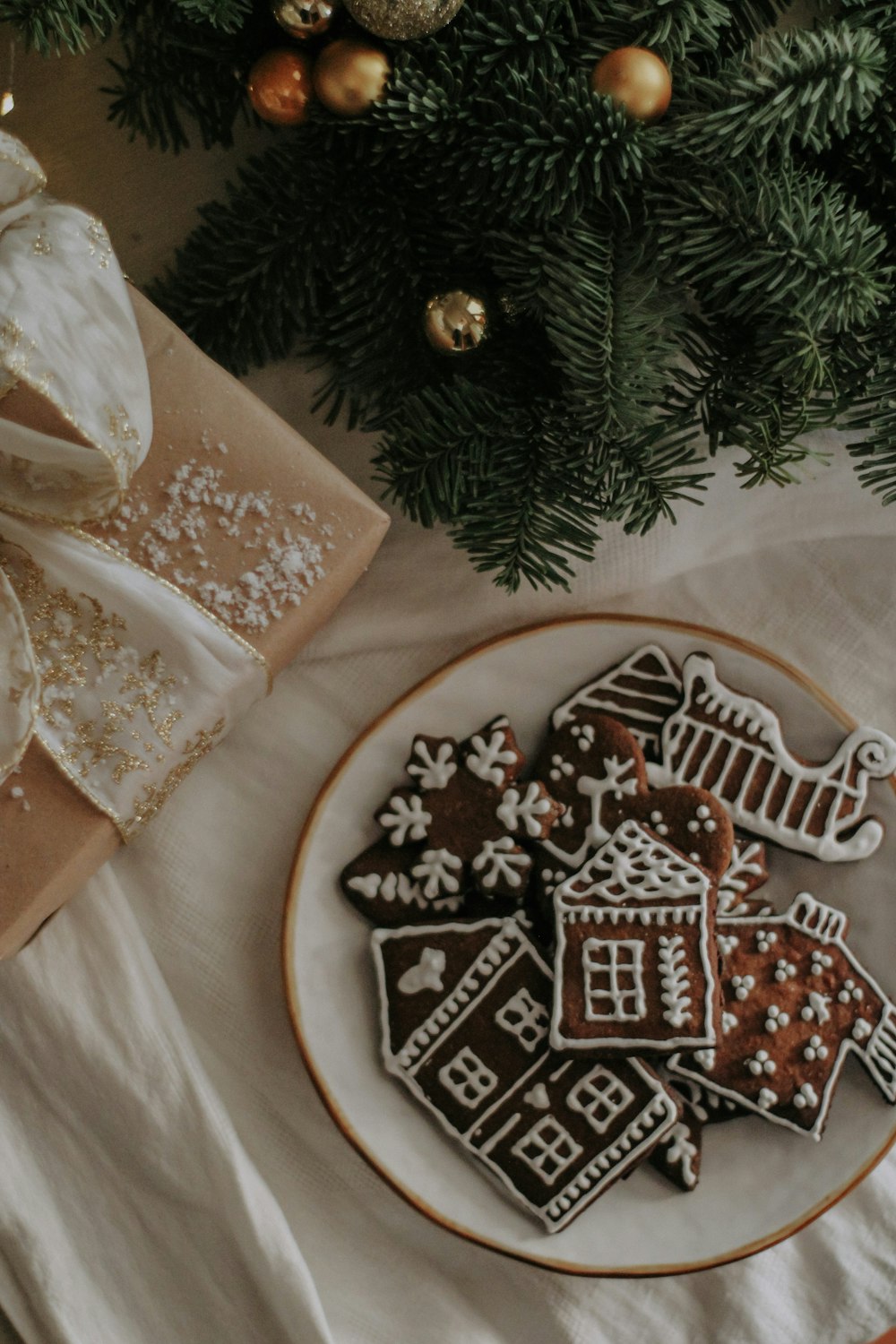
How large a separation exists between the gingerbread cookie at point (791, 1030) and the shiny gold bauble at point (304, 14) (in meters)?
0.72

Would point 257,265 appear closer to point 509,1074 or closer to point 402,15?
point 402,15

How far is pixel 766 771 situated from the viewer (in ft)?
2.97

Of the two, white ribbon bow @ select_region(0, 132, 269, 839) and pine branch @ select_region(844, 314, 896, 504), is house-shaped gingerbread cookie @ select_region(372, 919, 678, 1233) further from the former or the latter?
pine branch @ select_region(844, 314, 896, 504)

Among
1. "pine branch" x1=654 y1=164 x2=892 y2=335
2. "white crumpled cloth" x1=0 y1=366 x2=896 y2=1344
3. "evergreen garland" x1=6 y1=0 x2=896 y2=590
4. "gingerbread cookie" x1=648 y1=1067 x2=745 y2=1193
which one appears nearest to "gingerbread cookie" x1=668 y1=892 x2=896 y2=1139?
"gingerbread cookie" x1=648 y1=1067 x2=745 y2=1193

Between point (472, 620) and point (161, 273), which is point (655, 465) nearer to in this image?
point (472, 620)

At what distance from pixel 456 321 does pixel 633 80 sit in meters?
0.18

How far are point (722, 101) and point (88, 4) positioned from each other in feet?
1.17

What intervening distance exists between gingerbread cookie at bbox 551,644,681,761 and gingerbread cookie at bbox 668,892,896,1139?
193 millimetres

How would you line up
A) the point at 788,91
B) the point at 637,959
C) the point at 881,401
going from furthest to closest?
1. the point at 637,959
2. the point at 881,401
3. the point at 788,91

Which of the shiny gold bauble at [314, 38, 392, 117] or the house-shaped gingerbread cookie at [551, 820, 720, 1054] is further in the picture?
the house-shaped gingerbread cookie at [551, 820, 720, 1054]

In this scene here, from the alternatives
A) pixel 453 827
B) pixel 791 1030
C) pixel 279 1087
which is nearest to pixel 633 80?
pixel 453 827

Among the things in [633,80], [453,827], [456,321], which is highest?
[633,80]

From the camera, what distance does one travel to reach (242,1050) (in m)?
0.95

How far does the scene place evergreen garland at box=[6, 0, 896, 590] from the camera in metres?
0.58
